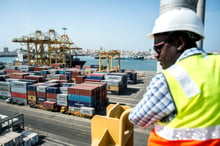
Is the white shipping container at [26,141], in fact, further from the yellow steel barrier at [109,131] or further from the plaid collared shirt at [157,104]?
the plaid collared shirt at [157,104]

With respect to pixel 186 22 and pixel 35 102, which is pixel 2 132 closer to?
pixel 35 102

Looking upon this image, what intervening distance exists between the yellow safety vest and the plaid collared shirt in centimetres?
6

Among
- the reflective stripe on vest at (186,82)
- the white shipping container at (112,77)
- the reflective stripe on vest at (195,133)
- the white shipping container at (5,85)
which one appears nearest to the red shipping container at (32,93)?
the white shipping container at (5,85)

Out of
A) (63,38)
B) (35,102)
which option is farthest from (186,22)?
(63,38)

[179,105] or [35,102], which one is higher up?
[179,105]

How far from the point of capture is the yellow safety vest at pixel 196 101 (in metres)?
1.39

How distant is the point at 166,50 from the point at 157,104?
2.64 feet

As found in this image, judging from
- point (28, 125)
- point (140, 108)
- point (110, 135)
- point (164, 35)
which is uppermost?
point (164, 35)

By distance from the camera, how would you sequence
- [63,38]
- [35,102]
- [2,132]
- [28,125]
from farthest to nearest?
1. [63,38]
2. [35,102]
3. [28,125]
4. [2,132]

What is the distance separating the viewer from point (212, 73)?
1.44 meters

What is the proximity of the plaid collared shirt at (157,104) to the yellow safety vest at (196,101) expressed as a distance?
0.06m

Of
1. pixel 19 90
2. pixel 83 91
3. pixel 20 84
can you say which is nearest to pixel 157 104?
pixel 83 91

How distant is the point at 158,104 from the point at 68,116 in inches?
1253

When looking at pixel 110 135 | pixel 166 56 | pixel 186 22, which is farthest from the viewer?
pixel 110 135
